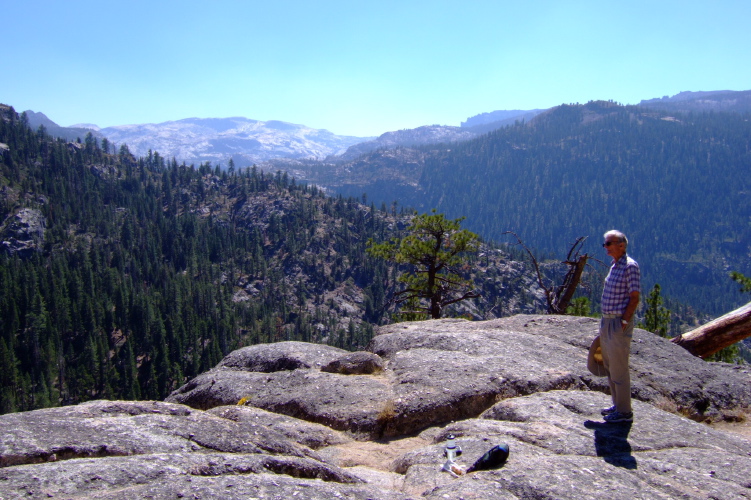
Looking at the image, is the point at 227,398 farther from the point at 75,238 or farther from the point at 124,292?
the point at 75,238

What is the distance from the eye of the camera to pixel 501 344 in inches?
559

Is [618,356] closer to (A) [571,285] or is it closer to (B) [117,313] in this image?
(A) [571,285]

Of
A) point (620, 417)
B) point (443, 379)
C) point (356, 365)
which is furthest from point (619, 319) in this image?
point (356, 365)

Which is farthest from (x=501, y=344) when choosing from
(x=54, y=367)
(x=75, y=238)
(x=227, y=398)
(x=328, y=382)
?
(x=75, y=238)

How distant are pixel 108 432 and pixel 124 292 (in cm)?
15273

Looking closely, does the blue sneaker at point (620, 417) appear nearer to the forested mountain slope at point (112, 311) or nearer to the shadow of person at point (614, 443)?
the shadow of person at point (614, 443)

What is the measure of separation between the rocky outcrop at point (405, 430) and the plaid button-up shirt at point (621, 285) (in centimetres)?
218

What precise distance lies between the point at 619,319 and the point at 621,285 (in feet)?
1.99

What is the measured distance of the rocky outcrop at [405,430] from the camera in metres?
5.97

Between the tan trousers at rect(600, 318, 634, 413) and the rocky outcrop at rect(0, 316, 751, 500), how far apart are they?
534mm

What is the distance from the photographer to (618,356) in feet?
28.5

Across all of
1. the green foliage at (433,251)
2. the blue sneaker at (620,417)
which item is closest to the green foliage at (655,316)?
the green foliage at (433,251)

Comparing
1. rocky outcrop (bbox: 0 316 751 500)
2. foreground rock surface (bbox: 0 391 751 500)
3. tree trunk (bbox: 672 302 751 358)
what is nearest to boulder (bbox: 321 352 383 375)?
rocky outcrop (bbox: 0 316 751 500)

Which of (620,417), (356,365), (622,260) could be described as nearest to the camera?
(622,260)
